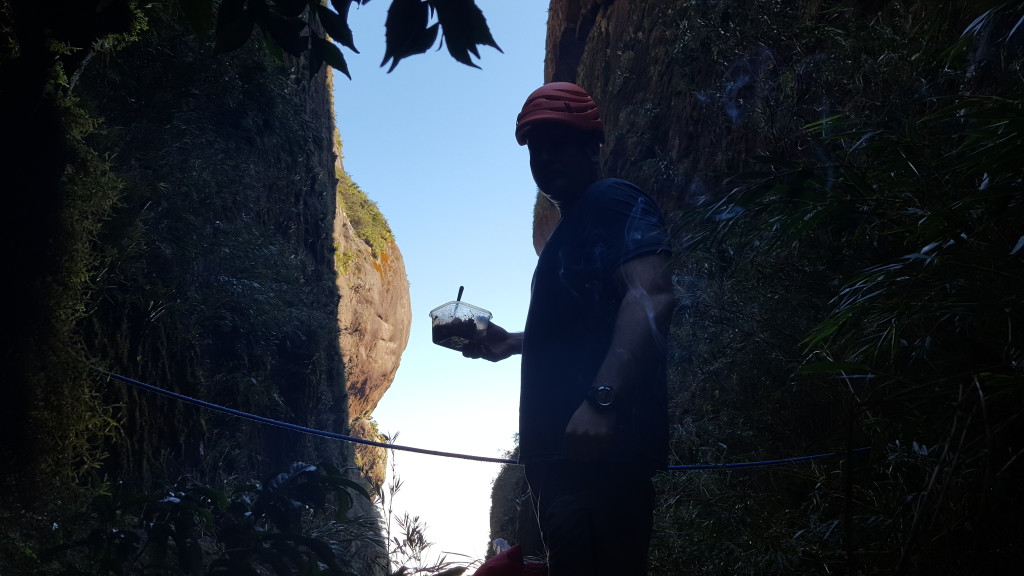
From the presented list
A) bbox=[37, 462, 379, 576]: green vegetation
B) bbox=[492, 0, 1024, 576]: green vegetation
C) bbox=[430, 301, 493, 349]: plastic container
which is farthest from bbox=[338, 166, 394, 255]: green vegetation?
bbox=[430, 301, 493, 349]: plastic container

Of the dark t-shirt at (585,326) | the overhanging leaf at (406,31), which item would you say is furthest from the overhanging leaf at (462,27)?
the dark t-shirt at (585,326)

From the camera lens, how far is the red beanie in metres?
2.19

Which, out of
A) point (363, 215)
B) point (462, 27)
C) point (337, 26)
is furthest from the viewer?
point (363, 215)

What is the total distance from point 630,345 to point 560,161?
2.26ft

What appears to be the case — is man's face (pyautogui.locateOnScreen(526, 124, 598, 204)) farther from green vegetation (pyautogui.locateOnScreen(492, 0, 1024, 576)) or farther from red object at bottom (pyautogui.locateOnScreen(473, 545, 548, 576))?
red object at bottom (pyautogui.locateOnScreen(473, 545, 548, 576))

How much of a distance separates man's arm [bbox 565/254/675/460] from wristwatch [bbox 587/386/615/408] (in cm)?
1

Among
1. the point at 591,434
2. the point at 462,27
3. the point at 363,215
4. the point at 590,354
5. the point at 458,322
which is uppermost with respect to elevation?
the point at 363,215

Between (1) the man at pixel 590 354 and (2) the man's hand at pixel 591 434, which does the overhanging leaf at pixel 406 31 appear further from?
(2) the man's hand at pixel 591 434

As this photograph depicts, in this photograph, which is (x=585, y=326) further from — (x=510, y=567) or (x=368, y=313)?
(x=368, y=313)

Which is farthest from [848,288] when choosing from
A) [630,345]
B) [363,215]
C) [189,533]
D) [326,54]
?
[363,215]

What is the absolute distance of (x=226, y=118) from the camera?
7539 mm

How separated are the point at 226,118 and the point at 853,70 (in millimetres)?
5851

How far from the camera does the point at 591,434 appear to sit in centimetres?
175

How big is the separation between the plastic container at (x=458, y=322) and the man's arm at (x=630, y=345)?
2.65 feet
